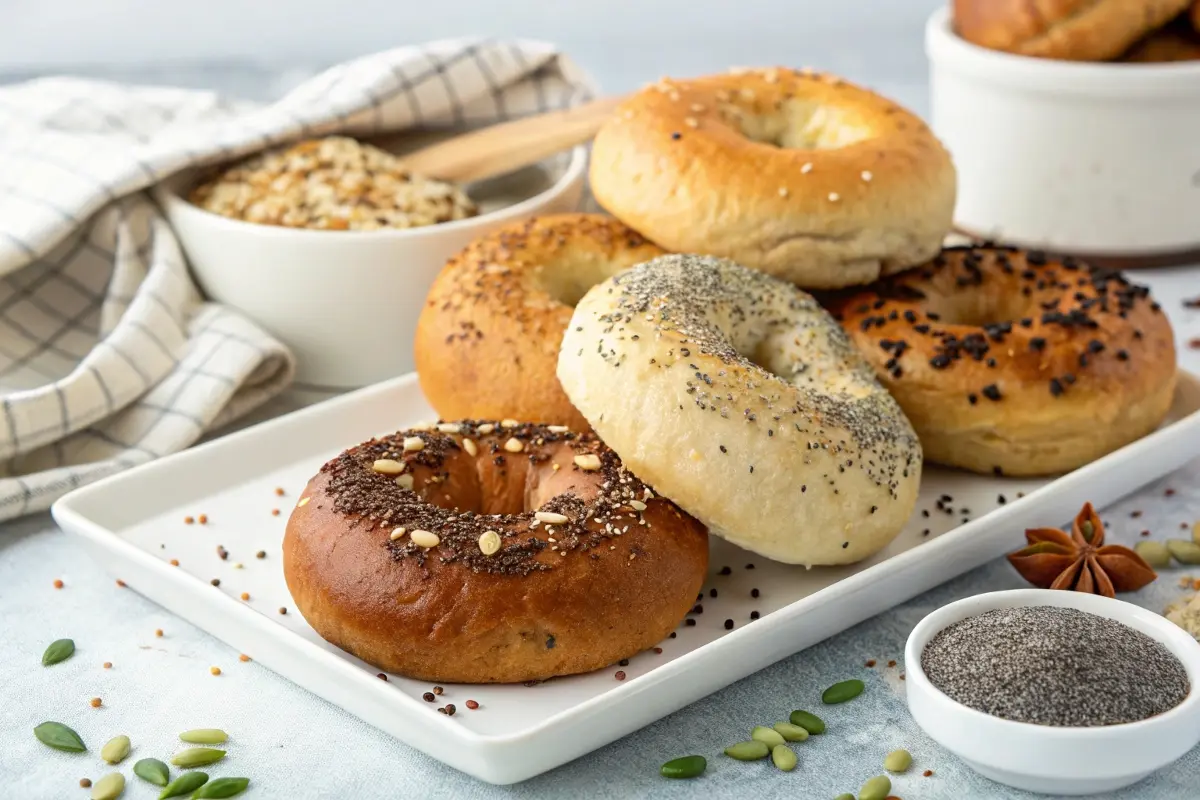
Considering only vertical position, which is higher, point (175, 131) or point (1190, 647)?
point (175, 131)

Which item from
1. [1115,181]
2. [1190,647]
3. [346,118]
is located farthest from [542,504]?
[1115,181]

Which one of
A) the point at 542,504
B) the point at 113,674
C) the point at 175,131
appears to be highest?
the point at 175,131

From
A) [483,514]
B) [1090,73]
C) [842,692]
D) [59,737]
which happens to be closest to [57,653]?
[59,737]

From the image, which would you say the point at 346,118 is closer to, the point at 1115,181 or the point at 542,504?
the point at 542,504

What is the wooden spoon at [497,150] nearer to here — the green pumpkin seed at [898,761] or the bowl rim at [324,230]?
the bowl rim at [324,230]

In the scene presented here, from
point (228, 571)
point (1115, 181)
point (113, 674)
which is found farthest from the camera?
point (1115, 181)

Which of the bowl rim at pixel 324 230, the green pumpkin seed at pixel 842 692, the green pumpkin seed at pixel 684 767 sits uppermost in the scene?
the bowl rim at pixel 324 230

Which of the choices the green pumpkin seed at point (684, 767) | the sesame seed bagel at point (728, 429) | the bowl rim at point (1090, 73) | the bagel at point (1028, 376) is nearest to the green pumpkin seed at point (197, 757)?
the green pumpkin seed at point (684, 767)
